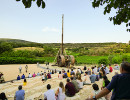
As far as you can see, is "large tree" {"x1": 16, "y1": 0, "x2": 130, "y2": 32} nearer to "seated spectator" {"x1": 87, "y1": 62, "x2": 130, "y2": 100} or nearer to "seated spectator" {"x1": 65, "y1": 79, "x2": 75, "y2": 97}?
"seated spectator" {"x1": 87, "y1": 62, "x2": 130, "y2": 100}

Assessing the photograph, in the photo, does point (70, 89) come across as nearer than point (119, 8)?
No

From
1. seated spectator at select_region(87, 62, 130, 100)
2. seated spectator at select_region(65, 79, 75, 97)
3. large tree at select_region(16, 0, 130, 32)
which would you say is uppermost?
large tree at select_region(16, 0, 130, 32)

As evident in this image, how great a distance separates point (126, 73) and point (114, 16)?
2.28m

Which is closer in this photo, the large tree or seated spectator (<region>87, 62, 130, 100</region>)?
seated spectator (<region>87, 62, 130, 100</region>)

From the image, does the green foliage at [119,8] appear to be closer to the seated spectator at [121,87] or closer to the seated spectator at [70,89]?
the seated spectator at [121,87]

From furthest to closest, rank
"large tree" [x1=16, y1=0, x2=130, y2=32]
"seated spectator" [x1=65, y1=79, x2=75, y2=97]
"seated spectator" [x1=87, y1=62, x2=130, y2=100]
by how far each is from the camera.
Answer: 1. "seated spectator" [x1=65, y1=79, x2=75, y2=97]
2. "large tree" [x1=16, y1=0, x2=130, y2=32]
3. "seated spectator" [x1=87, y1=62, x2=130, y2=100]

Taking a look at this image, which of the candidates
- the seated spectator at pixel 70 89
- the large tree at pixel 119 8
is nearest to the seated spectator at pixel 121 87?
the large tree at pixel 119 8

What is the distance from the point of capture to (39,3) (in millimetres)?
2809

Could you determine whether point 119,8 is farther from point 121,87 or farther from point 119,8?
point 121,87

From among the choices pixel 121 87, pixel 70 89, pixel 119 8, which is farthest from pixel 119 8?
pixel 70 89

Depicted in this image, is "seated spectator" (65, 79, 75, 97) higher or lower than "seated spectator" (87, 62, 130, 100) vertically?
lower

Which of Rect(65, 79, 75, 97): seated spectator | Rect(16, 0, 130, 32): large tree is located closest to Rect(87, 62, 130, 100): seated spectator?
Rect(16, 0, 130, 32): large tree

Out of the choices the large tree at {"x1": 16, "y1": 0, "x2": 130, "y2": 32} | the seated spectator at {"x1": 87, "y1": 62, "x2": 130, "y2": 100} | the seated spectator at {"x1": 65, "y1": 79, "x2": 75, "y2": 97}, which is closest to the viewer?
the seated spectator at {"x1": 87, "y1": 62, "x2": 130, "y2": 100}

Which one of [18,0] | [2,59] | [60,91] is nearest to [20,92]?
[60,91]
